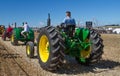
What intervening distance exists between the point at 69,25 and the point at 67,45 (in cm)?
89

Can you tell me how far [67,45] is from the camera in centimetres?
984

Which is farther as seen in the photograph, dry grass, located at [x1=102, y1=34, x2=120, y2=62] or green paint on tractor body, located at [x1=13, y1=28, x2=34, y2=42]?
green paint on tractor body, located at [x1=13, y1=28, x2=34, y2=42]

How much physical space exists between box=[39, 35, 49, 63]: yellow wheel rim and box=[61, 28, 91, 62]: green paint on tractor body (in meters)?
0.71

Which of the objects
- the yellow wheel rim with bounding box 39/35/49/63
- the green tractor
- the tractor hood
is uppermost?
the tractor hood

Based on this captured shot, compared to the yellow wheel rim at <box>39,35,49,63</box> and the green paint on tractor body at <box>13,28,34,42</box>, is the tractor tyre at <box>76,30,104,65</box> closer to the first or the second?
the yellow wheel rim at <box>39,35,49,63</box>

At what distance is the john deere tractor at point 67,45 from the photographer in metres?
8.99

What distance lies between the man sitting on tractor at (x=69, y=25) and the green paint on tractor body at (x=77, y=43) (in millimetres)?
191

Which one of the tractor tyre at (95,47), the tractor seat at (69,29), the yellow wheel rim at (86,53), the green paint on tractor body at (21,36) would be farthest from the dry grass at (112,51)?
the green paint on tractor body at (21,36)

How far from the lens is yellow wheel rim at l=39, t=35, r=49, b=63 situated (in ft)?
32.7

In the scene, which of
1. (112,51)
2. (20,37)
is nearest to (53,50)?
(112,51)

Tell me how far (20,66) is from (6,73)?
1.38m

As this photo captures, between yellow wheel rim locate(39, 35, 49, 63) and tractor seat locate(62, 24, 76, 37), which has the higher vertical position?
tractor seat locate(62, 24, 76, 37)

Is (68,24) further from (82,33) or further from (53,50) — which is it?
(53,50)

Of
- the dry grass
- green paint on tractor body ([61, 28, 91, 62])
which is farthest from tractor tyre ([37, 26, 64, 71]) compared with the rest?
the dry grass
